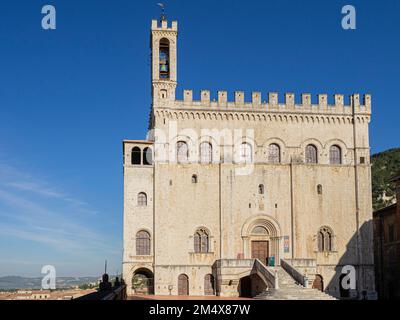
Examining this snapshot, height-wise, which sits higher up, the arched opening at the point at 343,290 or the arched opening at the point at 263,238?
the arched opening at the point at 263,238

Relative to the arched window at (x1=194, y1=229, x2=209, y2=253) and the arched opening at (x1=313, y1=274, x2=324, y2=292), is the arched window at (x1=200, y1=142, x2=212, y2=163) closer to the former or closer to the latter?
the arched window at (x1=194, y1=229, x2=209, y2=253)

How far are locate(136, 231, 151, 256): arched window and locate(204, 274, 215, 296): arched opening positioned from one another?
4.46 metres

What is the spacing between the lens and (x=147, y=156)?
42.4 meters

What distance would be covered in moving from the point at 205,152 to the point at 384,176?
60.1m

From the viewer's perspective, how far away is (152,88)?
42.7 m

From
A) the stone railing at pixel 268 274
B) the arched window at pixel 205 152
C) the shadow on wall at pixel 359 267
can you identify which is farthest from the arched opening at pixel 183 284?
the shadow on wall at pixel 359 267

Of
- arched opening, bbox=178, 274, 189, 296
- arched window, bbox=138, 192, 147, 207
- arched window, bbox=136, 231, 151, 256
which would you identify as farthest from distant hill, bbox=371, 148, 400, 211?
arched window, bbox=136, 231, 151, 256

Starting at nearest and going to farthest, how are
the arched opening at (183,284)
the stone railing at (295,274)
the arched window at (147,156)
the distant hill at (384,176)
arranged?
the stone railing at (295,274), the arched opening at (183,284), the arched window at (147,156), the distant hill at (384,176)

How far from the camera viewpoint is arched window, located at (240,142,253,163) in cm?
4228

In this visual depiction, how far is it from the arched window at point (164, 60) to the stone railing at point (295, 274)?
1584cm

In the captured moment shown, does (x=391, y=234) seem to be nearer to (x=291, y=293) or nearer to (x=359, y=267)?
(x=359, y=267)

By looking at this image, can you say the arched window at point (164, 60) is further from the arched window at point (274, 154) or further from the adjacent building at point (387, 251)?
the adjacent building at point (387, 251)

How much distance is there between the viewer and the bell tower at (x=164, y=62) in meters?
42.0
